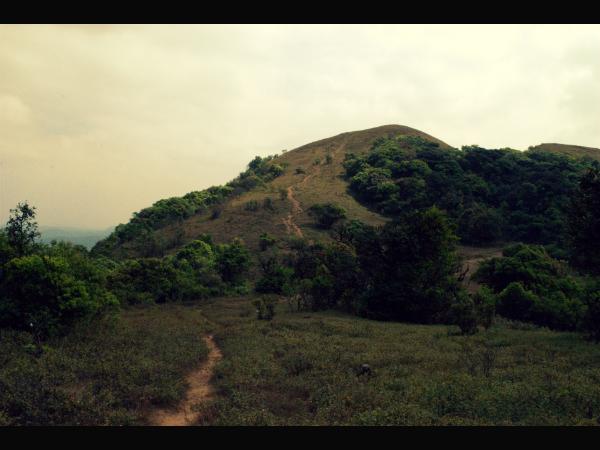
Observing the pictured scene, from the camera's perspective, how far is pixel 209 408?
12.7m

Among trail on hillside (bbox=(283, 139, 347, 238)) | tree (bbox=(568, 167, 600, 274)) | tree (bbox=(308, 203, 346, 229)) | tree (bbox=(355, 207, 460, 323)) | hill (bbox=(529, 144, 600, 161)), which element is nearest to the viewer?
tree (bbox=(568, 167, 600, 274))

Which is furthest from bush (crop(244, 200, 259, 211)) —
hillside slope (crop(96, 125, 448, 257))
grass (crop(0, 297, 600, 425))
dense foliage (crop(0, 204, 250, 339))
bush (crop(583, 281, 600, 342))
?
bush (crop(583, 281, 600, 342))

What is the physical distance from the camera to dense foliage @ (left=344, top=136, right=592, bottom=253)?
66875 millimetres

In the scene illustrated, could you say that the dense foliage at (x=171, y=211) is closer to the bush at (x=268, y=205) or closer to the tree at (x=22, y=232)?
the bush at (x=268, y=205)

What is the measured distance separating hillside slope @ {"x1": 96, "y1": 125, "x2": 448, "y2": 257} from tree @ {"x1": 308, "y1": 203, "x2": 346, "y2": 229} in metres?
1.92

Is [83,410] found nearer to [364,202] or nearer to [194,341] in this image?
[194,341]

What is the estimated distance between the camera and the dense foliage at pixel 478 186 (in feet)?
219

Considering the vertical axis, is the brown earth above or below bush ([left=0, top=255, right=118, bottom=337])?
above

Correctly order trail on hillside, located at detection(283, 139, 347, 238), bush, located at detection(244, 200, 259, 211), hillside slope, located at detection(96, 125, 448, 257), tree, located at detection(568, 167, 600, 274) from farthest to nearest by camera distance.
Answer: bush, located at detection(244, 200, 259, 211), trail on hillside, located at detection(283, 139, 347, 238), hillside slope, located at detection(96, 125, 448, 257), tree, located at detection(568, 167, 600, 274)

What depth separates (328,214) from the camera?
234 ft

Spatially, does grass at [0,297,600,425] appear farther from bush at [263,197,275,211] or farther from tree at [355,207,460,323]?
bush at [263,197,275,211]

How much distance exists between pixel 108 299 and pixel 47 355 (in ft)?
25.6
